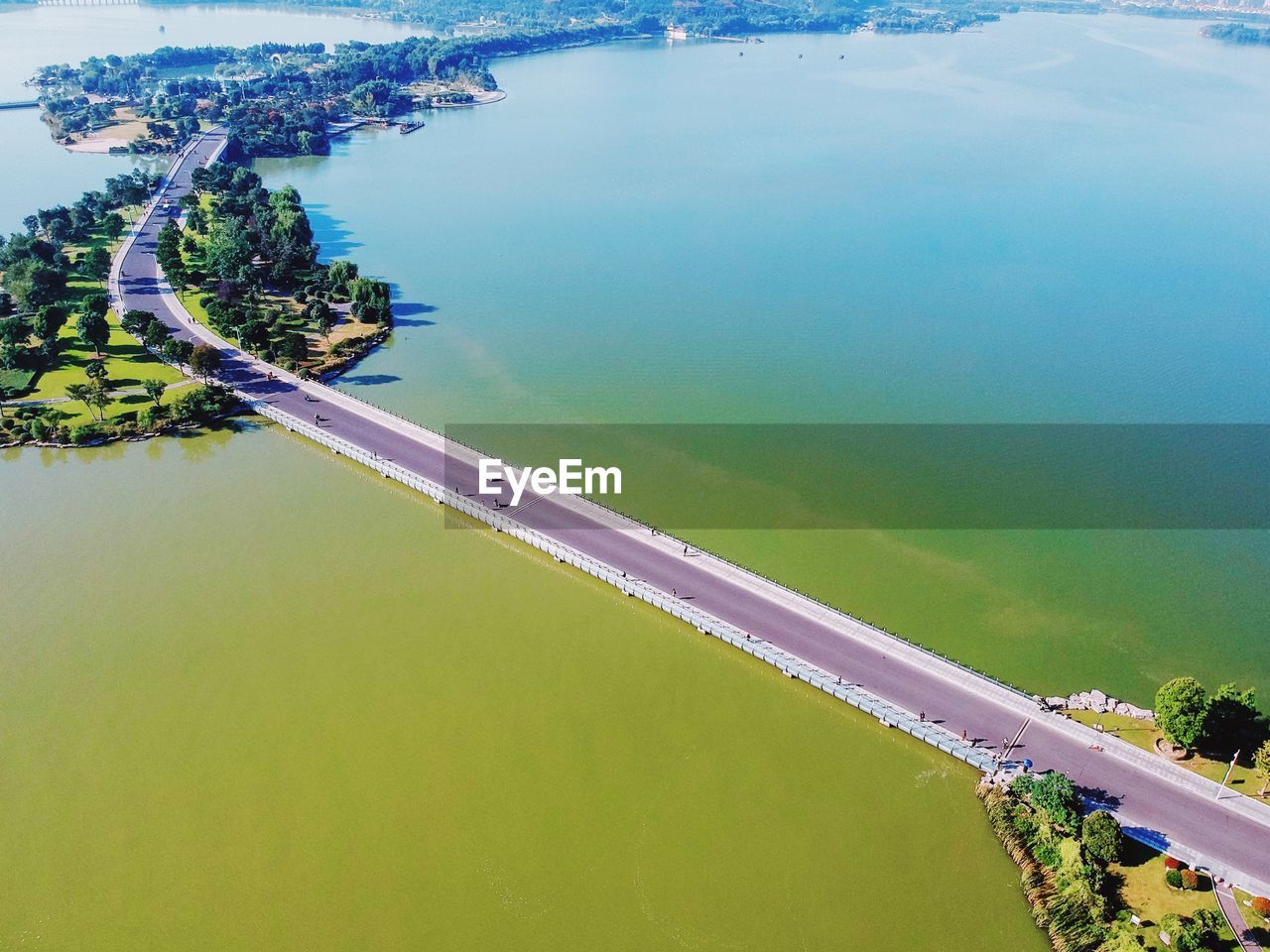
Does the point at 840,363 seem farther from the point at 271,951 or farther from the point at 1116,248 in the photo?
the point at 271,951

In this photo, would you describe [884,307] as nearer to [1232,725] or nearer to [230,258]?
[1232,725]

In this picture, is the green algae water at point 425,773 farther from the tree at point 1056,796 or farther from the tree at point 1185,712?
the tree at point 1185,712

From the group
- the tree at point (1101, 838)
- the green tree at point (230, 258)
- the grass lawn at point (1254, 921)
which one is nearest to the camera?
the grass lawn at point (1254, 921)

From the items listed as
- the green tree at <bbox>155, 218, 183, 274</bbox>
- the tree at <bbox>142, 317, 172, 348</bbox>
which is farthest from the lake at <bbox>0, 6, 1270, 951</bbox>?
the green tree at <bbox>155, 218, 183, 274</bbox>

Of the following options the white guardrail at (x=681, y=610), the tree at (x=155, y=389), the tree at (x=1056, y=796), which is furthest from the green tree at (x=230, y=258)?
the tree at (x=1056, y=796)

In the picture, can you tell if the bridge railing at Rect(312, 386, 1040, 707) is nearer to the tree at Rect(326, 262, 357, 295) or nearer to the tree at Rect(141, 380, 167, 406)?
the tree at Rect(141, 380, 167, 406)

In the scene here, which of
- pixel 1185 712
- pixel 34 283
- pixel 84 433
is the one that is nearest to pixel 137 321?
pixel 34 283
